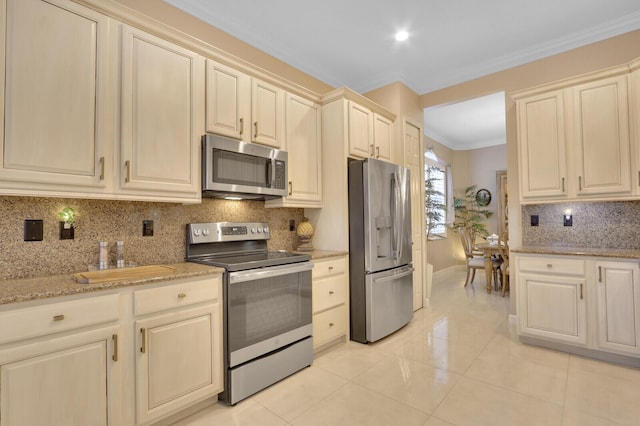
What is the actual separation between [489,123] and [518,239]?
3.42 metres

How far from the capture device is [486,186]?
289 inches

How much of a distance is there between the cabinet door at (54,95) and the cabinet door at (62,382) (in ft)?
2.61

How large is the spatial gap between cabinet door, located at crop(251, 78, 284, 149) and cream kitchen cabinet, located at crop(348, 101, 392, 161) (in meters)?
0.77

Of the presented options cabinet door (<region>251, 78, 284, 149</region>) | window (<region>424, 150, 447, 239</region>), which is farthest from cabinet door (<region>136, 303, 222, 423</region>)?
window (<region>424, 150, 447, 239</region>)

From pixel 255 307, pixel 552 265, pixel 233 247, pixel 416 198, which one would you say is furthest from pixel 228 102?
pixel 552 265

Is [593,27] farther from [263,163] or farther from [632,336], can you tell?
[263,163]

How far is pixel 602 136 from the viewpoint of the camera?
2811 millimetres

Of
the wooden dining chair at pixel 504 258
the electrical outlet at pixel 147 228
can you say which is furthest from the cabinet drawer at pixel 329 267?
the wooden dining chair at pixel 504 258

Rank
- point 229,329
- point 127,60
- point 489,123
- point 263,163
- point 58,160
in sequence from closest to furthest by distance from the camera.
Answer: point 58,160
point 127,60
point 229,329
point 263,163
point 489,123

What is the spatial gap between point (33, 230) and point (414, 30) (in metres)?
3.45

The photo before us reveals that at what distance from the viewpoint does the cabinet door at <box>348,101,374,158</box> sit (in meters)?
3.25

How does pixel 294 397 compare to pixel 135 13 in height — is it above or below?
below

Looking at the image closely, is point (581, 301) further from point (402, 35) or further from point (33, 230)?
point (33, 230)

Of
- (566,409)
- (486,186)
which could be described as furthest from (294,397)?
(486,186)
